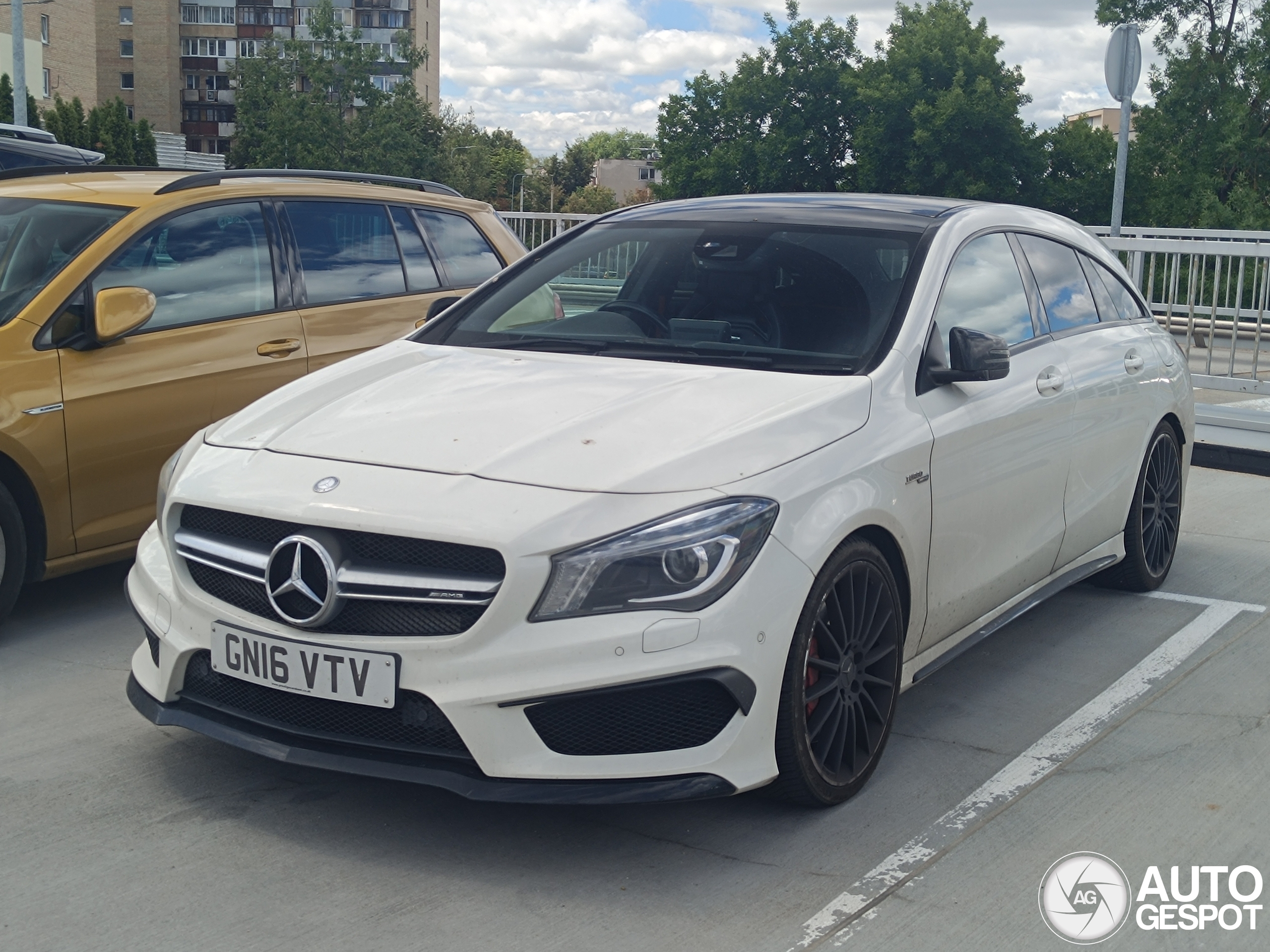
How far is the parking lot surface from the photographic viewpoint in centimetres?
300

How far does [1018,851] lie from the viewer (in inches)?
134

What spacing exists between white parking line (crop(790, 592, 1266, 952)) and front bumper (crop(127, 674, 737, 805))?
366 millimetres

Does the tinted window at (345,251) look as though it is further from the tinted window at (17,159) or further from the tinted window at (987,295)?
the tinted window at (17,159)

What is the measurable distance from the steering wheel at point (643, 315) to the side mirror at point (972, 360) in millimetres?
856

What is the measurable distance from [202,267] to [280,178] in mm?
850

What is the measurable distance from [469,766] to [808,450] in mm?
1112

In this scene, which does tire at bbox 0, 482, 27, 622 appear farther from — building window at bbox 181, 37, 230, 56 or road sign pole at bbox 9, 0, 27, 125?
building window at bbox 181, 37, 230, 56

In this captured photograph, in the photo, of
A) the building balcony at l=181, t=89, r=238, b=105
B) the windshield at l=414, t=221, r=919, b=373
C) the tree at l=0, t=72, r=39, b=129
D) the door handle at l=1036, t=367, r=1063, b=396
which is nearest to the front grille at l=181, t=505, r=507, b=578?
the windshield at l=414, t=221, r=919, b=373

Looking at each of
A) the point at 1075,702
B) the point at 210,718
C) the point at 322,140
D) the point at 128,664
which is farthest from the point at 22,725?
the point at 322,140

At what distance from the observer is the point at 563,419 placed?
3.57m

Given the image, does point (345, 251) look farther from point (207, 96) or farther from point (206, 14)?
point (206, 14)

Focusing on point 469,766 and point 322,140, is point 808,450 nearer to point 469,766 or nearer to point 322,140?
point 469,766

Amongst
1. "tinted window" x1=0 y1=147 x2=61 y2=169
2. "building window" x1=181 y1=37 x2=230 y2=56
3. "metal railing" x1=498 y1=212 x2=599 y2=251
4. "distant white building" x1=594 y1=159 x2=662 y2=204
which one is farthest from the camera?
"distant white building" x1=594 y1=159 x2=662 y2=204

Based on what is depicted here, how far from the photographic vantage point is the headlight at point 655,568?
3061 millimetres
